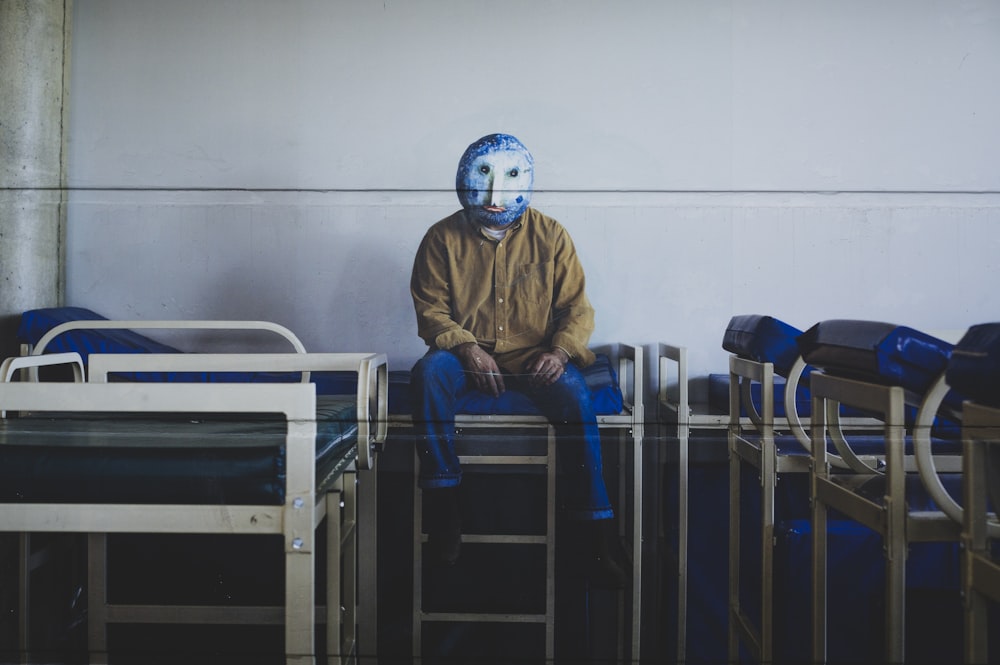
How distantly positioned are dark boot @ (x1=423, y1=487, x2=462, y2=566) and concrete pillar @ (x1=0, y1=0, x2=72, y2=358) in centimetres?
78

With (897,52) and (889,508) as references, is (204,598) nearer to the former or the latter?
(889,508)

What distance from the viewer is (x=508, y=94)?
3.99 feet

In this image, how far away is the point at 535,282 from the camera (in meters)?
1.20

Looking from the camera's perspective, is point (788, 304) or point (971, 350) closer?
point (971, 350)

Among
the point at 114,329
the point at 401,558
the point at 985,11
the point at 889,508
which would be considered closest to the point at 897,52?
the point at 985,11

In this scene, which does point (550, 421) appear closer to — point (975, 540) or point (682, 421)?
point (682, 421)

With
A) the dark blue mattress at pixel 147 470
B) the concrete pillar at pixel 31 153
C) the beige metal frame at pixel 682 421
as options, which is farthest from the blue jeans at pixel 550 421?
the concrete pillar at pixel 31 153

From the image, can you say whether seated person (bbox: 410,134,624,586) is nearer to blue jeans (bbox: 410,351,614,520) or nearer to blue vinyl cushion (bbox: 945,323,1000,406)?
blue jeans (bbox: 410,351,614,520)

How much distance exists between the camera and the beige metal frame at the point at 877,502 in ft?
3.00

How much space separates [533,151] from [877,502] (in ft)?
2.67

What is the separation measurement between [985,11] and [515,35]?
84cm

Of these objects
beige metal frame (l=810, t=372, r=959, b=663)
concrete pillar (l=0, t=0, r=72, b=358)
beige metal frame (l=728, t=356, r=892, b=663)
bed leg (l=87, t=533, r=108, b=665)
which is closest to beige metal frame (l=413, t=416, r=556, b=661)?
beige metal frame (l=728, t=356, r=892, b=663)

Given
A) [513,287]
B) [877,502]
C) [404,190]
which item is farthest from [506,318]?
[877,502]

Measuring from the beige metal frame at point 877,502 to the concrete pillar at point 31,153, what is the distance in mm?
1364
